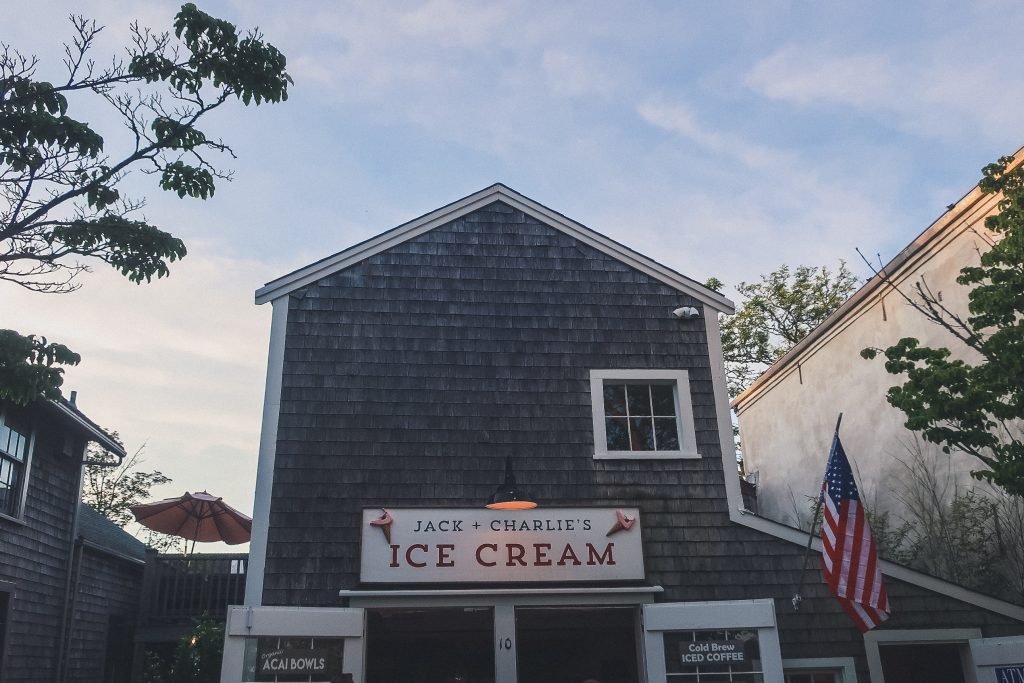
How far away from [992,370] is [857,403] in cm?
614

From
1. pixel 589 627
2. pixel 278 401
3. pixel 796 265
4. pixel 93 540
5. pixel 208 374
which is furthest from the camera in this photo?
pixel 796 265

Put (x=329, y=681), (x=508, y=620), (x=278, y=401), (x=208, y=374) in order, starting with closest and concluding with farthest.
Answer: (x=329, y=681) → (x=508, y=620) → (x=278, y=401) → (x=208, y=374)

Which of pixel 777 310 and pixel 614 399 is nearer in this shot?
pixel 614 399

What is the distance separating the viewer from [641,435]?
1054 centimetres

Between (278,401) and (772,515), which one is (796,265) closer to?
(772,515)

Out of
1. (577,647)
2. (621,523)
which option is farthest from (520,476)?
(577,647)

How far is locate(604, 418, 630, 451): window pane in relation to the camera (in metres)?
10.5

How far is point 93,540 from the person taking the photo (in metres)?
13.8

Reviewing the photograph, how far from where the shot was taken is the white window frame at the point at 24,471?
11.1 meters

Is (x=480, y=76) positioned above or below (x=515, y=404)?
above

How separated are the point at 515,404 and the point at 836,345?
25.7ft

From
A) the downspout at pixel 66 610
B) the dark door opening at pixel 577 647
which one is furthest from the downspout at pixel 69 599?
the dark door opening at pixel 577 647

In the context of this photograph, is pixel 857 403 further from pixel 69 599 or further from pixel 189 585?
pixel 69 599

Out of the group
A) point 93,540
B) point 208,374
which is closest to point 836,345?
point 208,374
